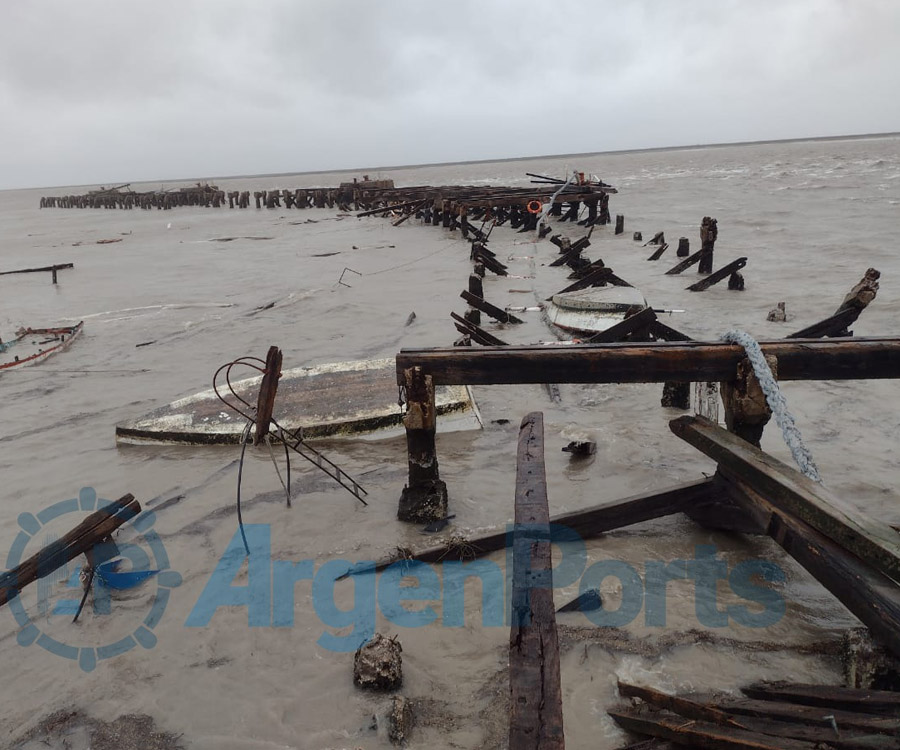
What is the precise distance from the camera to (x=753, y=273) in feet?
43.8

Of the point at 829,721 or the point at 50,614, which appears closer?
the point at 829,721

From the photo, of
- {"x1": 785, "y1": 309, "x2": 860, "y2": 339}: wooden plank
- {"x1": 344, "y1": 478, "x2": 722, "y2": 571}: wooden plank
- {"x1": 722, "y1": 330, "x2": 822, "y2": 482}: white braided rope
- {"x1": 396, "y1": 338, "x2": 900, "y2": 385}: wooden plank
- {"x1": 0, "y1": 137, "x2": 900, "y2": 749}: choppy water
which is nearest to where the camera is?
{"x1": 0, "y1": 137, "x2": 900, "y2": 749}: choppy water

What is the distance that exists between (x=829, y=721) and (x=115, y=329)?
1182 centimetres

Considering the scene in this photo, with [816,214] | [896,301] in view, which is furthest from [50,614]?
[816,214]

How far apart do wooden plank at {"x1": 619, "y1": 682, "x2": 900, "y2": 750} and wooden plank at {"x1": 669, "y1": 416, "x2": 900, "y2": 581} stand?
1.97 feet

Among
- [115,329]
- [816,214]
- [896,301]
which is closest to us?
[896,301]

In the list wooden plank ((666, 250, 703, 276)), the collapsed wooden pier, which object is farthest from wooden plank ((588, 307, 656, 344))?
wooden plank ((666, 250, 703, 276))

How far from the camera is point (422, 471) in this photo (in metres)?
4.35

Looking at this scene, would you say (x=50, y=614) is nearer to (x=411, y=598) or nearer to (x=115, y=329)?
(x=411, y=598)

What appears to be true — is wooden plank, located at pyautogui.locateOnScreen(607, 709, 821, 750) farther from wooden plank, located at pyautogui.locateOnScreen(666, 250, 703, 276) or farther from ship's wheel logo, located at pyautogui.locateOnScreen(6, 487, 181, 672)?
wooden plank, located at pyautogui.locateOnScreen(666, 250, 703, 276)

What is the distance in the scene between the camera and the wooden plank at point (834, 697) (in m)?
2.35

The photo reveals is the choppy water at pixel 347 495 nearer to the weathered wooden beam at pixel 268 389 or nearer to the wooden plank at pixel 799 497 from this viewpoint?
the wooden plank at pixel 799 497

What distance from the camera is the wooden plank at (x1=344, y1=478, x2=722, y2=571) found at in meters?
3.86

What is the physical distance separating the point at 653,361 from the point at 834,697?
6.23ft
